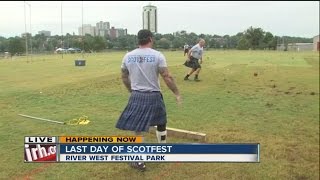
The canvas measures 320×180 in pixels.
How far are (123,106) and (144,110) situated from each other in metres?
3.65

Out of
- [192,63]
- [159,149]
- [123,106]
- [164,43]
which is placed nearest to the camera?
[159,149]

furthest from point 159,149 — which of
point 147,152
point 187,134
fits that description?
point 187,134

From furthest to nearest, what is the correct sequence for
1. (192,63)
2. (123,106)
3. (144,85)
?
1. (192,63)
2. (123,106)
3. (144,85)

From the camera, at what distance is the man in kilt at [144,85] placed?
5.62m

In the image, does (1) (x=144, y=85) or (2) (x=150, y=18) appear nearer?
(1) (x=144, y=85)

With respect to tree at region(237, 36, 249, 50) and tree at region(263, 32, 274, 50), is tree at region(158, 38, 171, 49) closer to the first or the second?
tree at region(237, 36, 249, 50)

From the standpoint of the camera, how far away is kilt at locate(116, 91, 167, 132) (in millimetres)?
5941

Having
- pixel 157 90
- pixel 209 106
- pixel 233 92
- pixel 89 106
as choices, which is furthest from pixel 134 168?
pixel 233 92

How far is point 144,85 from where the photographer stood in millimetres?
5832

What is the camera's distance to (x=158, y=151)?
486 centimetres

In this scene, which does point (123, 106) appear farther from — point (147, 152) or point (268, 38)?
point (147, 152)

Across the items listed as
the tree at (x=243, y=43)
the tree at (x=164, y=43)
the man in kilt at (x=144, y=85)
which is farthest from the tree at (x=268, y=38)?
the man in kilt at (x=144, y=85)

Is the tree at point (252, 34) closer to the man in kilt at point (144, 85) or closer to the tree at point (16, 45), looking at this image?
the man in kilt at point (144, 85)

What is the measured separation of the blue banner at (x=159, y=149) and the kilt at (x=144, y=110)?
1.08m
